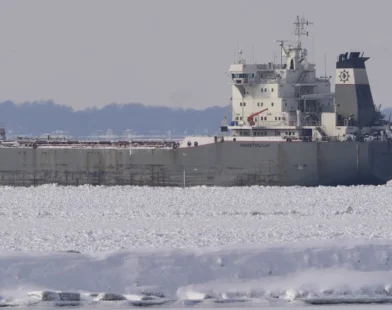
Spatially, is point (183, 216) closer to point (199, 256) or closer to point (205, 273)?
point (199, 256)

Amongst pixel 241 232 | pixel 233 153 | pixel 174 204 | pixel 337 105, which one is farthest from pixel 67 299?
pixel 337 105

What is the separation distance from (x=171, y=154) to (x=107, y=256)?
23.1m

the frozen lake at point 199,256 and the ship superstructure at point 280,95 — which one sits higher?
the ship superstructure at point 280,95

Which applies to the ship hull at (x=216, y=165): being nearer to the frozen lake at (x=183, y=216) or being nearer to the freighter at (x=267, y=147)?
the freighter at (x=267, y=147)

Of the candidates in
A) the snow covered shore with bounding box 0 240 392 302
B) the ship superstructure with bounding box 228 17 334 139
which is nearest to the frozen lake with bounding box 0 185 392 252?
the snow covered shore with bounding box 0 240 392 302

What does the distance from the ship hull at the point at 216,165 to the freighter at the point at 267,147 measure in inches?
1.5

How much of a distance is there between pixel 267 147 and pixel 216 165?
2.16m

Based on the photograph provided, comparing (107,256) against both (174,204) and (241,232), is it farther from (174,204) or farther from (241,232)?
(174,204)

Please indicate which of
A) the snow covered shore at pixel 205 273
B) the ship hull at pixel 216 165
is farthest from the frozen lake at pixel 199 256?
the ship hull at pixel 216 165

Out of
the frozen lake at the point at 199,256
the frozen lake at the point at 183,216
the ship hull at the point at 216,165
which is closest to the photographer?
the frozen lake at the point at 199,256

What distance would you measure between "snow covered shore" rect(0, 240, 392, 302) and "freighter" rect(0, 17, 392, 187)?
2098 cm

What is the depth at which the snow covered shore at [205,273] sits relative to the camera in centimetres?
1888

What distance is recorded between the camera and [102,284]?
62.4ft

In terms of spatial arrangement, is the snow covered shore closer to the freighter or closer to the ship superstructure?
the freighter
